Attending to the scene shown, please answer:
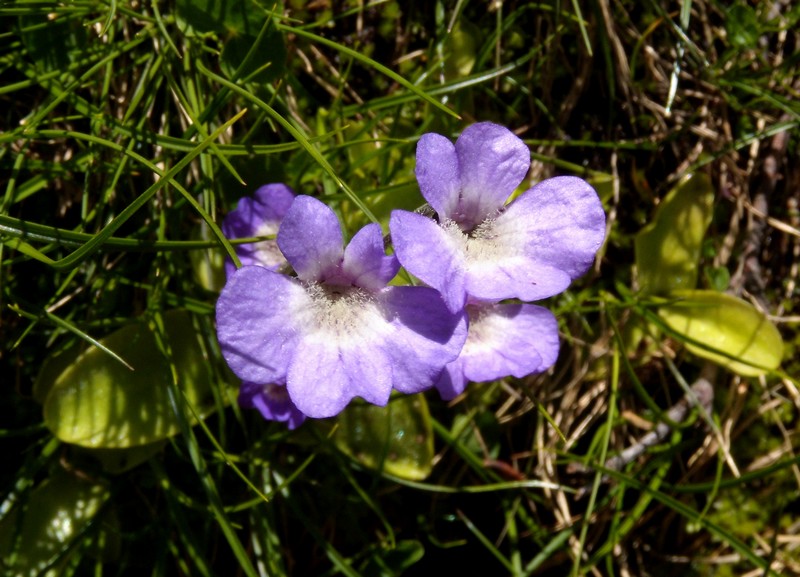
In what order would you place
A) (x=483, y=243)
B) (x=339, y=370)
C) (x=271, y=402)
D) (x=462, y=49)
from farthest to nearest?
(x=462, y=49) → (x=271, y=402) → (x=483, y=243) → (x=339, y=370)

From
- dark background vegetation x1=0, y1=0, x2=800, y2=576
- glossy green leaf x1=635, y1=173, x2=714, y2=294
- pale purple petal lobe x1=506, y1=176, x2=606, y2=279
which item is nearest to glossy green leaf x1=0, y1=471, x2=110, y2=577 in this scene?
dark background vegetation x1=0, y1=0, x2=800, y2=576

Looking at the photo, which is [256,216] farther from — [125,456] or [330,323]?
[125,456]

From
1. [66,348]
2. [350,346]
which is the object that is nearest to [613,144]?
[350,346]

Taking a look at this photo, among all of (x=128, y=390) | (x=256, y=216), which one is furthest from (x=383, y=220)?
(x=128, y=390)

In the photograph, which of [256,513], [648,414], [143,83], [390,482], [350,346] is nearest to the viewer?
[350,346]

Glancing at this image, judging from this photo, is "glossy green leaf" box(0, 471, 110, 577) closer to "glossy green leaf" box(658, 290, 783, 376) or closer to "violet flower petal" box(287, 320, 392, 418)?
"violet flower petal" box(287, 320, 392, 418)

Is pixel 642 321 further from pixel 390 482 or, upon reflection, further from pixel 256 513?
pixel 256 513
